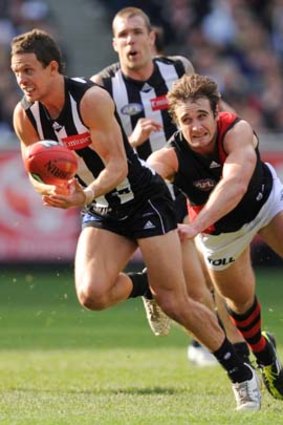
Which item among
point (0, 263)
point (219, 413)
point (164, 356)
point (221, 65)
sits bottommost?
point (0, 263)

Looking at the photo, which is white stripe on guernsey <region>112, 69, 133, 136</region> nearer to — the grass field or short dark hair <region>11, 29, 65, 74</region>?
the grass field

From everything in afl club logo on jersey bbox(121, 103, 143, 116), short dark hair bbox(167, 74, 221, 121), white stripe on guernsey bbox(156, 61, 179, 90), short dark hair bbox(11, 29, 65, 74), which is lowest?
afl club logo on jersey bbox(121, 103, 143, 116)

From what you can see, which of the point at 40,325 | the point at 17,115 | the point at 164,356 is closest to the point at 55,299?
Answer: the point at 40,325

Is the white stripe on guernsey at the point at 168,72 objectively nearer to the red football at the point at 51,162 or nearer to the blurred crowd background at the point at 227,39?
the red football at the point at 51,162

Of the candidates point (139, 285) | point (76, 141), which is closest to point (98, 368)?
point (139, 285)

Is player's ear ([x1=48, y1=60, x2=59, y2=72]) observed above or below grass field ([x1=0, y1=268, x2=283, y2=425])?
above

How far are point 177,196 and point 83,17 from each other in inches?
419

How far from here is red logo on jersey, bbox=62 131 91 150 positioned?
306 inches

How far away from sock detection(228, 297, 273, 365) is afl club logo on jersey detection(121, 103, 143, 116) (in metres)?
2.12

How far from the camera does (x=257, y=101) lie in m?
18.2

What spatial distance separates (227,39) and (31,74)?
11.2 m

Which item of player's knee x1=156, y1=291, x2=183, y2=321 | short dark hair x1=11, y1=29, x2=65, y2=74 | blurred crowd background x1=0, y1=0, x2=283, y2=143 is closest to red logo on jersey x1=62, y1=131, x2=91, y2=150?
short dark hair x1=11, y1=29, x2=65, y2=74

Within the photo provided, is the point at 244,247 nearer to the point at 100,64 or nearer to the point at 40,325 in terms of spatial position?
the point at 40,325

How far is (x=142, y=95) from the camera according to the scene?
33.3ft
